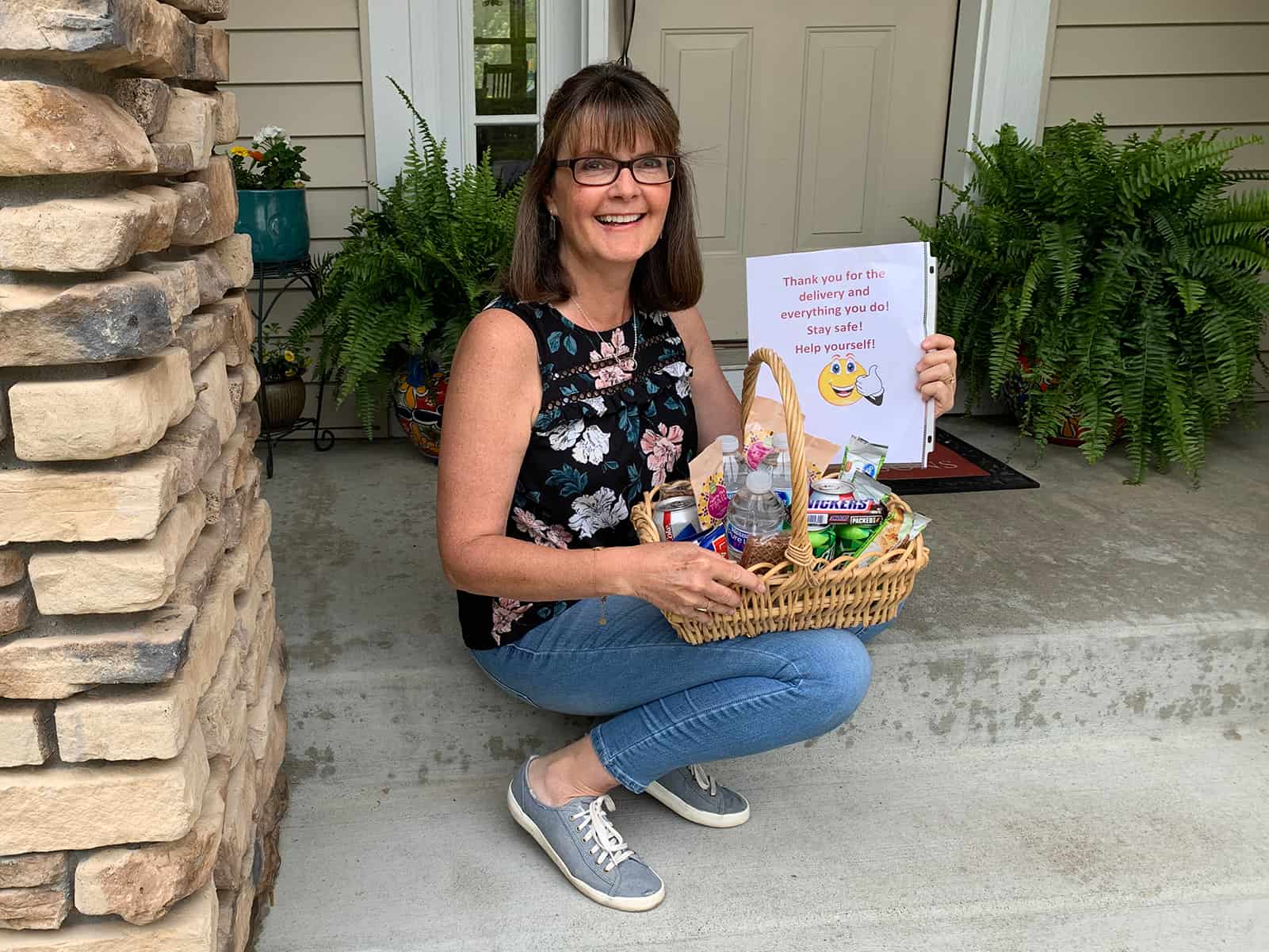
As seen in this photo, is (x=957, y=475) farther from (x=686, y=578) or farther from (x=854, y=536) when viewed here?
(x=686, y=578)

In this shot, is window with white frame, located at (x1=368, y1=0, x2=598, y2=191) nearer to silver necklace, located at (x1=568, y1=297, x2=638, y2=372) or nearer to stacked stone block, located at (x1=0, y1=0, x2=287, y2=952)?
silver necklace, located at (x1=568, y1=297, x2=638, y2=372)

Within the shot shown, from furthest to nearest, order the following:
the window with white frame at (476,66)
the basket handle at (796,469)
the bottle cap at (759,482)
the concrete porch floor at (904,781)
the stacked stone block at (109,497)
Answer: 1. the window with white frame at (476,66)
2. the concrete porch floor at (904,781)
3. the bottle cap at (759,482)
4. the basket handle at (796,469)
5. the stacked stone block at (109,497)

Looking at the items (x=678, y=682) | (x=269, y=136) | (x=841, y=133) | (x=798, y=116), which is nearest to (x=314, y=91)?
(x=269, y=136)

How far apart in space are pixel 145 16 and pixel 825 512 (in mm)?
1046

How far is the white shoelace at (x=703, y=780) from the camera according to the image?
2.00 metres

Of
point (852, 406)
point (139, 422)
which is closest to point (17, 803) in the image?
point (139, 422)

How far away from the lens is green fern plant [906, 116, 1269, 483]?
9.62 feet

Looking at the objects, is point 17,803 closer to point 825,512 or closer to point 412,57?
point 825,512

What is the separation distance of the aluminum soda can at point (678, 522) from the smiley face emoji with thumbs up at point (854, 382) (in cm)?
35

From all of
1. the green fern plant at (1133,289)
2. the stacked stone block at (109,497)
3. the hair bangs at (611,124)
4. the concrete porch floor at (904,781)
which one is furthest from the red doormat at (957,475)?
the stacked stone block at (109,497)

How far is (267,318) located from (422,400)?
558 millimetres

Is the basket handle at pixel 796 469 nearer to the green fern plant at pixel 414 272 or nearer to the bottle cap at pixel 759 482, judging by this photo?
the bottle cap at pixel 759 482

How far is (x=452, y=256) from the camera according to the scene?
2820mm

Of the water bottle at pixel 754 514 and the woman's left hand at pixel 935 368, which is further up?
the woman's left hand at pixel 935 368
